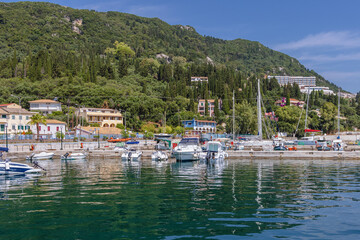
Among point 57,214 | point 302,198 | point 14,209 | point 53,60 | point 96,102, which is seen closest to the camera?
point 57,214

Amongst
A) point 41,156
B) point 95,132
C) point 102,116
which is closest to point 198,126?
point 102,116

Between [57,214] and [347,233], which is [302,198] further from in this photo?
[57,214]

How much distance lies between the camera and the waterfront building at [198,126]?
12154 centimetres

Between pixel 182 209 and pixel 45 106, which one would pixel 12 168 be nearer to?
pixel 182 209

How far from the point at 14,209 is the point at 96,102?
357 ft

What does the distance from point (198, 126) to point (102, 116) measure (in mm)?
36720

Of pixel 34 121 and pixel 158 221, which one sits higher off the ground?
pixel 34 121

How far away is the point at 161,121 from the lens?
129000 mm

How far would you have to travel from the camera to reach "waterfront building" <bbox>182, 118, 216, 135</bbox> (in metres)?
122

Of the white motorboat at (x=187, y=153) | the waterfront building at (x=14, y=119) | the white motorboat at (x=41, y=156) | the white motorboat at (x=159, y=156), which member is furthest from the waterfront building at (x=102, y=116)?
the white motorboat at (x=187, y=153)

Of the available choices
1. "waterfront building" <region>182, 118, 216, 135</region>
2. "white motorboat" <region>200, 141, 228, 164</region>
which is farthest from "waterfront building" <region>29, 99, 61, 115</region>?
"white motorboat" <region>200, 141, 228, 164</region>

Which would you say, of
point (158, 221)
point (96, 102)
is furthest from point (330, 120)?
point (158, 221)

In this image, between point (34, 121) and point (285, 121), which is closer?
point (34, 121)

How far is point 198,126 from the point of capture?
130500 millimetres
